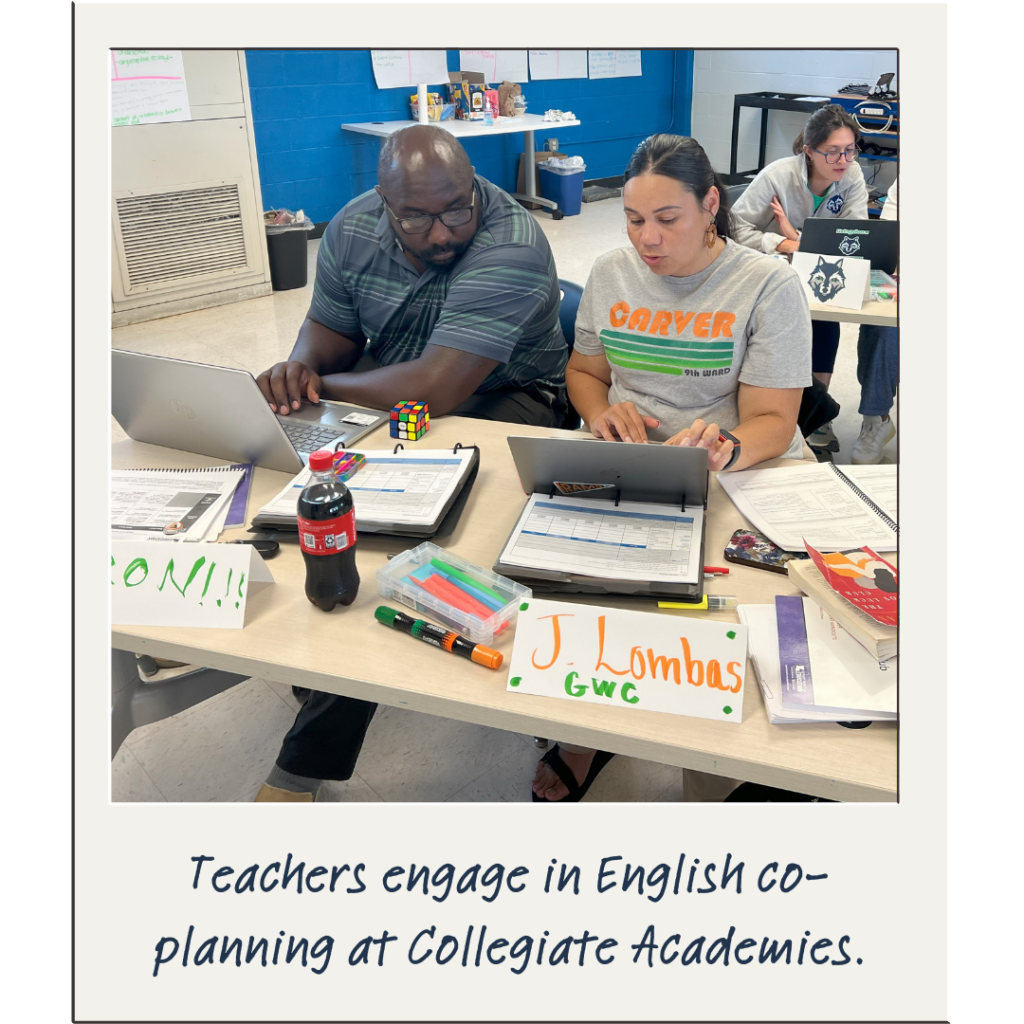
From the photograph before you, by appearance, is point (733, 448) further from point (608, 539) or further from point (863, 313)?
point (863, 313)

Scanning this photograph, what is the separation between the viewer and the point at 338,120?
235 inches

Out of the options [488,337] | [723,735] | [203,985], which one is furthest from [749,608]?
[488,337]

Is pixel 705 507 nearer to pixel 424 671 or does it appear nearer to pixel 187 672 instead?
pixel 424 671

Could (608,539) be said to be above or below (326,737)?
above

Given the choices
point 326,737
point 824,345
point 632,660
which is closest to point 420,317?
point 326,737

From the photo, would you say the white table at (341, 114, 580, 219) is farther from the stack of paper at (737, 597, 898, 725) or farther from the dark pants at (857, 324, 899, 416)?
the stack of paper at (737, 597, 898, 725)

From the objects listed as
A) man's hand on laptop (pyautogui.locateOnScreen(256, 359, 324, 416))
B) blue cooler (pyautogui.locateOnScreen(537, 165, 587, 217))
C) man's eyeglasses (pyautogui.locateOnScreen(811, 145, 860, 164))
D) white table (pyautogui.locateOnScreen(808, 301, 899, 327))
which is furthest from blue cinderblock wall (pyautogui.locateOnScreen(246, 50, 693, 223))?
man's hand on laptop (pyautogui.locateOnScreen(256, 359, 324, 416))

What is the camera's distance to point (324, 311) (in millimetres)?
2098

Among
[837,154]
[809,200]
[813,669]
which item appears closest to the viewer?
[813,669]

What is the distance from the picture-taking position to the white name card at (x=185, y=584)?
1106 millimetres

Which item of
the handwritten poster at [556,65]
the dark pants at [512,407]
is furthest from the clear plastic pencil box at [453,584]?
the handwritten poster at [556,65]

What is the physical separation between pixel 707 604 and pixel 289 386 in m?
1.02

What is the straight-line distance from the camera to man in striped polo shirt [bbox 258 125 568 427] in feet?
5.78
